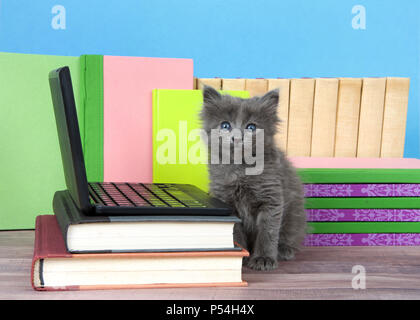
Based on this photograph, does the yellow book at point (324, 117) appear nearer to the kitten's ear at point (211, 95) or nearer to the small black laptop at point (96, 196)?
the kitten's ear at point (211, 95)

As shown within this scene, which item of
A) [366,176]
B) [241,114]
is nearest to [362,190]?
[366,176]

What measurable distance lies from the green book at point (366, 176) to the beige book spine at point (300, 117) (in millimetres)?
480

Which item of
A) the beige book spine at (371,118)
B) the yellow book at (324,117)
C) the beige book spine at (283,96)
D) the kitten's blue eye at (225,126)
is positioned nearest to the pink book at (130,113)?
the kitten's blue eye at (225,126)

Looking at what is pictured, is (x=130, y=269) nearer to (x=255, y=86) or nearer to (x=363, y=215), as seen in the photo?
(x=363, y=215)

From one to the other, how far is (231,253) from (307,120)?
0.99 metres

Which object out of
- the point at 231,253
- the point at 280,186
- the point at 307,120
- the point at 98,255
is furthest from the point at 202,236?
the point at 307,120

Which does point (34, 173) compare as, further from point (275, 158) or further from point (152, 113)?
point (275, 158)

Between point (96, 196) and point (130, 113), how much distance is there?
0.39 meters

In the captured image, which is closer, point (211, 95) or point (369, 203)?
point (211, 95)

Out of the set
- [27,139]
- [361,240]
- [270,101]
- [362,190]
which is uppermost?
[270,101]

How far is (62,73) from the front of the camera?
2.23 ft

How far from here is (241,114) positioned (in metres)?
0.94

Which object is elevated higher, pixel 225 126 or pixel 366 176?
pixel 225 126

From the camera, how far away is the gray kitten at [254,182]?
94 cm
